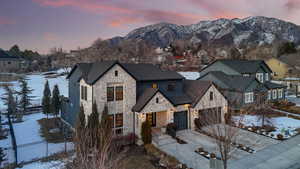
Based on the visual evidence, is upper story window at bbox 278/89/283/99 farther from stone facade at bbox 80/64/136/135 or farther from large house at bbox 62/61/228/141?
stone facade at bbox 80/64/136/135

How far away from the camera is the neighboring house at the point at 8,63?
235 ft

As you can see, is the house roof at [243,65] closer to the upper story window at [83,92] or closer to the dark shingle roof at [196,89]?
the dark shingle roof at [196,89]

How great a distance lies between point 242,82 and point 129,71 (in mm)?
20458

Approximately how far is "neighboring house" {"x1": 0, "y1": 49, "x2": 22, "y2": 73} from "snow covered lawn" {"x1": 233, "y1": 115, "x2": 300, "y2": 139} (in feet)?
265

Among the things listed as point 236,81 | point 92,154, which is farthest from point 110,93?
point 236,81

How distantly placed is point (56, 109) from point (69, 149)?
455 inches

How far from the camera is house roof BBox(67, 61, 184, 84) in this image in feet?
58.3

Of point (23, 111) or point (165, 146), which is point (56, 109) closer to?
→ point (23, 111)

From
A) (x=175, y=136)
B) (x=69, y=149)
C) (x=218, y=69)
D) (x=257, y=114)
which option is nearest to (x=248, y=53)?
(x=218, y=69)

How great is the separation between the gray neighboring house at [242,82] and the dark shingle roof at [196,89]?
5732 millimetres

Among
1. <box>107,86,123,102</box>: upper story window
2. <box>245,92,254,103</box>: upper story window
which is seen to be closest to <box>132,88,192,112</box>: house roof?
<box>107,86,123,102</box>: upper story window

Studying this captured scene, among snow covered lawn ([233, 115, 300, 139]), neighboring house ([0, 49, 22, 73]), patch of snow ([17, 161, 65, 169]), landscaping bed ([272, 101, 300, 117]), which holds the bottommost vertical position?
patch of snow ([17, 161, 65, 169])

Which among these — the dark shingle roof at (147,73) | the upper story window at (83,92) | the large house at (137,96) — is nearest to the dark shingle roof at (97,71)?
the large house at (137,96)

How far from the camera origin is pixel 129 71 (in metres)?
20.4
